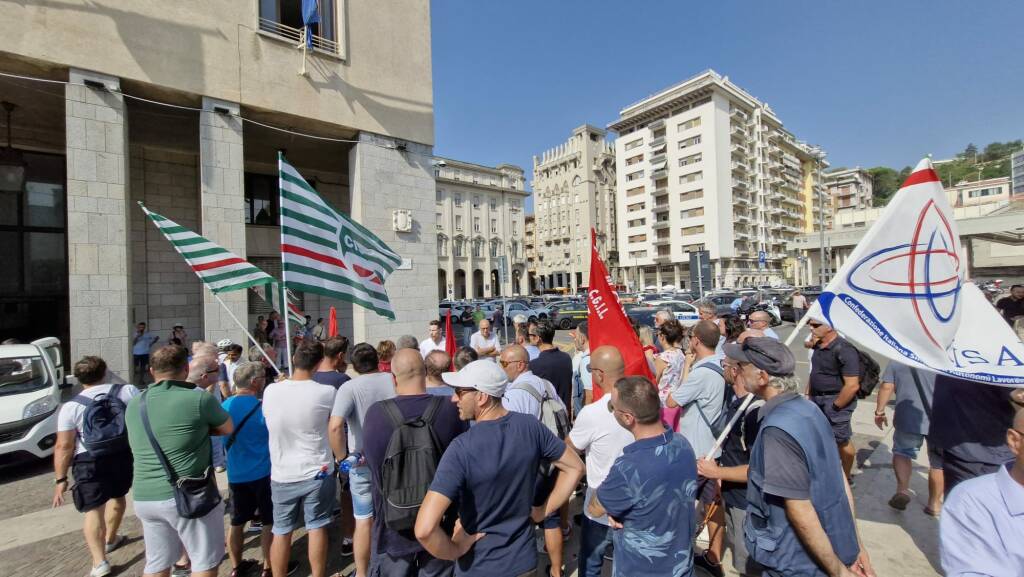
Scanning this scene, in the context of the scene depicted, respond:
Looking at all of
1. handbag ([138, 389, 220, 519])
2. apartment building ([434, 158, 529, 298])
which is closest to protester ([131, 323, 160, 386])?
handbag ([138, 389, 220, 519])

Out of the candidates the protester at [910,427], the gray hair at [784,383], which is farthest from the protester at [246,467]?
the protester at [910,427]

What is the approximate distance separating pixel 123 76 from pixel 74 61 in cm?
70

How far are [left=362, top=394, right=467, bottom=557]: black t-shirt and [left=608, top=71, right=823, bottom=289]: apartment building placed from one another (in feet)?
199

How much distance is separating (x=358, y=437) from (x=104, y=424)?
2.01 metres

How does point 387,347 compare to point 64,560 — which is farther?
point 387,347

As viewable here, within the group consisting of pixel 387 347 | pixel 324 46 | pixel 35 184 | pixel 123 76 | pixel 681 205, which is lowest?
pixel 387 347

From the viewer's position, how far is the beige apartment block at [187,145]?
8367mm

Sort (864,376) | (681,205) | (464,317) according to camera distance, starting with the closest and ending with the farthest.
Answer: (864,376) < (464,317) < (681,205)

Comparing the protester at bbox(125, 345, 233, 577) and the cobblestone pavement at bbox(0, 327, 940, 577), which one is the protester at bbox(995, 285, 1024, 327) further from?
the protester at bbox(125, 345, 233, 577)

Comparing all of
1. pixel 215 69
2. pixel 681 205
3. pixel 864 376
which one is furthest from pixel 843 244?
pixel 215 69

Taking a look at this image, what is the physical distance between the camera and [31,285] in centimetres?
1198

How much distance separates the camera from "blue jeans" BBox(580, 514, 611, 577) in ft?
8.96

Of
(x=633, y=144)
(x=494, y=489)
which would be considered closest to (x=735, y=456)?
Result: (x=494, y=489)

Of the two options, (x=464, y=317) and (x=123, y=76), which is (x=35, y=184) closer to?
(x=123, y=76)
